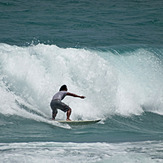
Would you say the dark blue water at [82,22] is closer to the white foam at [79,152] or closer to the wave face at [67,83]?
the wave face at [67,83]

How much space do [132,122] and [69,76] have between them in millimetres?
3258

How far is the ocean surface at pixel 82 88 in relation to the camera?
400 inches

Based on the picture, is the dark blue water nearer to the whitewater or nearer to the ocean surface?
the ocean surface

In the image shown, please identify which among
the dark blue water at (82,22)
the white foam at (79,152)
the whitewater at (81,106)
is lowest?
the white foam at (79,152)

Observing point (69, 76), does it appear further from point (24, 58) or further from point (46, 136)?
point (46, 136)

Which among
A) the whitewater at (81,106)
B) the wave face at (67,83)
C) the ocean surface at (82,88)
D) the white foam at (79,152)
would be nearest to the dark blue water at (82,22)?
the ocean surface at (82,88)

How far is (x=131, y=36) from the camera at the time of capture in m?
28.1

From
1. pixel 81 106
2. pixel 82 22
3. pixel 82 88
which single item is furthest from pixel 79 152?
pixel 82 22

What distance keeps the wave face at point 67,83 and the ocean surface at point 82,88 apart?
0.04 m

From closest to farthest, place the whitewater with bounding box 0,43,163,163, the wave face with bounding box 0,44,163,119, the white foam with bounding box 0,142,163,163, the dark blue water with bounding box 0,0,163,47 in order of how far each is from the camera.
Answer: the white foam with bounding box 0,142,163,163 < the whitewater with bounding box 0,43,163,163 < the wave face with bounding box 0,44,163,119 < the dark blue water with bounding box 0,0,163,47

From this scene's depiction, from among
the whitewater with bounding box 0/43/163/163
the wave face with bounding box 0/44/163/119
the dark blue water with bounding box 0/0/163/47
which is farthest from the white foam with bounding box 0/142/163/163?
the dark blue water with bounding box 0/0/163/47

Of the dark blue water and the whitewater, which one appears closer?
the whitewater

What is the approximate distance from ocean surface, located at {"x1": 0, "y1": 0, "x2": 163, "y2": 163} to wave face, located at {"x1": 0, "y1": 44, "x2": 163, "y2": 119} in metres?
0.04

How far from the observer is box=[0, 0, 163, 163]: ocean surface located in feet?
33.3
